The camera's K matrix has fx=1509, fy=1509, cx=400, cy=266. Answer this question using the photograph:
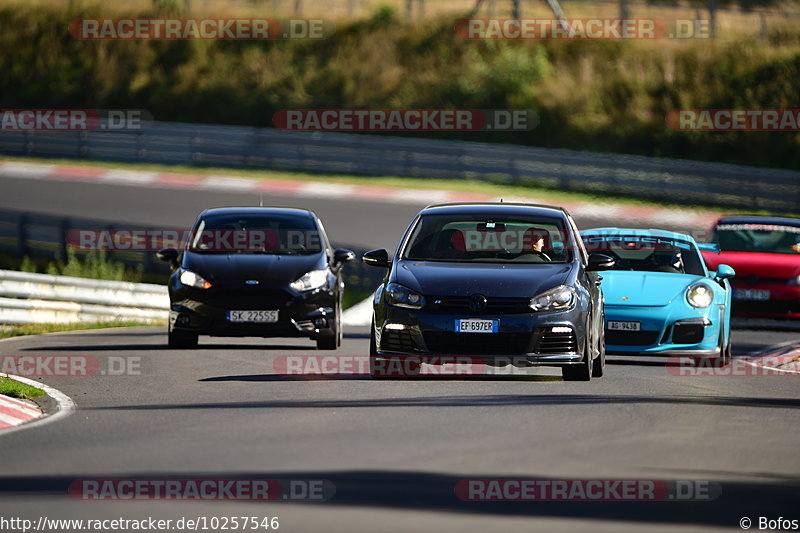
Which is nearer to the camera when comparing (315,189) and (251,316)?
(251,316)

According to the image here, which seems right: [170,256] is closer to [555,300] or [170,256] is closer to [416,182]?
[555,300]

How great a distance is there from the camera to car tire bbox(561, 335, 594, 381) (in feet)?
41.9

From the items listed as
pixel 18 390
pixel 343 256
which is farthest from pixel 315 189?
pixel 18 390

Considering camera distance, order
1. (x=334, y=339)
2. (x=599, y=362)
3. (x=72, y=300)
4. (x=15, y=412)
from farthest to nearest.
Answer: (x=72, y=300)
(x=334, y=339)
(x=599, y=362)
(x=15, y=412)

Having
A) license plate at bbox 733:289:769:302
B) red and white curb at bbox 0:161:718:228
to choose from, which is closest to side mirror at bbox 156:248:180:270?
license plate at bbox 733:289:769:302

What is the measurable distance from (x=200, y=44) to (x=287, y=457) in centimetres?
4489

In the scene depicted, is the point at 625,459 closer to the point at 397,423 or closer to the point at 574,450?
the point at 574,450

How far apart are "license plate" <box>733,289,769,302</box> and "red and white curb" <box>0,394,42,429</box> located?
10.9 m

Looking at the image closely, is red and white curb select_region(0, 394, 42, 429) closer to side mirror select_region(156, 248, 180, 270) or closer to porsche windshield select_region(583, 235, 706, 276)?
side mirror select_region(156, 248, 180, 270)

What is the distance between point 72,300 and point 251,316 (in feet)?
19.2

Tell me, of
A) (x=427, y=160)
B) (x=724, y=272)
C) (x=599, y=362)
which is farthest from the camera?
(x=427, y=160)

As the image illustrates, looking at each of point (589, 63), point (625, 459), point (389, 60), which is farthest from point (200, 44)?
point (625, 459)

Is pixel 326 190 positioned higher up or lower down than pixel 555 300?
higher up

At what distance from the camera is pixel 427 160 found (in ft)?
129
